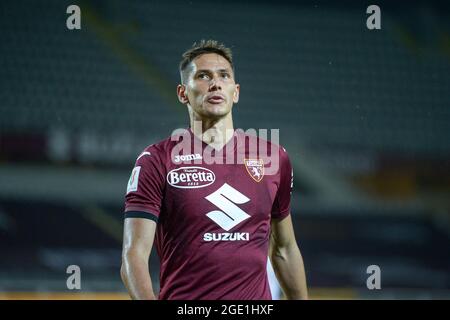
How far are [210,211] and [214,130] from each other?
398 millimetres

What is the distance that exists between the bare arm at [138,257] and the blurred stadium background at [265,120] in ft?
17.0

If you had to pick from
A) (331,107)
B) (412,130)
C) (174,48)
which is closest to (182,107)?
(174,48)

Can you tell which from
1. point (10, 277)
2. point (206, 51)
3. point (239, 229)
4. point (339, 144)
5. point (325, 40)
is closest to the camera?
point (239, 229)

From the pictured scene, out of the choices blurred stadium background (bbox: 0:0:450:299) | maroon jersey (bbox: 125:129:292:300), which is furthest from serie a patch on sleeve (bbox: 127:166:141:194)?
blurred stadium background (bbox: 0:0:450:299)

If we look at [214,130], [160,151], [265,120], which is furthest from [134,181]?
[265,120]

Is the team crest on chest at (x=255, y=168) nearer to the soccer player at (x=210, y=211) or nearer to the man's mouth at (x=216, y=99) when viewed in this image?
the soccer player at (x=210, y=211)

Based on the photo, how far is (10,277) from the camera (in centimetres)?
771

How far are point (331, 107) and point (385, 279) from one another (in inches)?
94.9

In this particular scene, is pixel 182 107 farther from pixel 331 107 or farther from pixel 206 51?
pixel 206 51

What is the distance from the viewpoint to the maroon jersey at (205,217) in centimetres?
276

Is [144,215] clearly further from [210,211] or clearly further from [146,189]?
[210,211]

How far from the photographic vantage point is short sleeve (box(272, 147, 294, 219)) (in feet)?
9.93

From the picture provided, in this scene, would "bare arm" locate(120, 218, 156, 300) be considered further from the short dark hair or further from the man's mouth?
the short dark hair

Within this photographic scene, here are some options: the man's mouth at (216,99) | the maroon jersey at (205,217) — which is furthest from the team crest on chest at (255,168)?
the man's mouth at (216,99)
